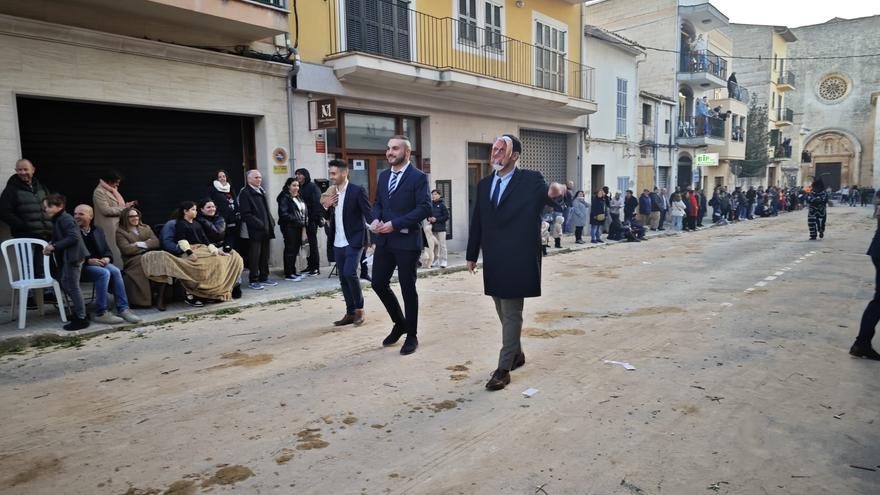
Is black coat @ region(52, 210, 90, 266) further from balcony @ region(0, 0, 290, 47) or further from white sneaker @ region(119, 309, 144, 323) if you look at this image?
balcony @ region(0, 0, 290, 47)

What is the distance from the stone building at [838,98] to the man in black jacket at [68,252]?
194 feet

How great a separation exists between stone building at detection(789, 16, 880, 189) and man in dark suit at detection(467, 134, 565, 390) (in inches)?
2258

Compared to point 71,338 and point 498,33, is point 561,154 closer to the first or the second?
point 498,33

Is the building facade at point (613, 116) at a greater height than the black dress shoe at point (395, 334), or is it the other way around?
the building facade at point (613, 116)

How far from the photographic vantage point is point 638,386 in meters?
4.54

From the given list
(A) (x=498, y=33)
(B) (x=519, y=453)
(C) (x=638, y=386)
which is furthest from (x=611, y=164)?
(B) (x=519, y=453)

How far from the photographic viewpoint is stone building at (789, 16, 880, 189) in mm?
50062

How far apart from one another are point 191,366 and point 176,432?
1587 mm

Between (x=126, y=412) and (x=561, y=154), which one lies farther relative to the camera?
(x=561, y=154)

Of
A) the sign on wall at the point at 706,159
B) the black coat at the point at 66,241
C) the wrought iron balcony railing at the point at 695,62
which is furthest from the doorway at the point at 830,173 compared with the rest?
the black coat at the point at 66,241

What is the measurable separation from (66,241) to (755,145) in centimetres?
4194

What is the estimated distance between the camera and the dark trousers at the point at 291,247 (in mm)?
10086

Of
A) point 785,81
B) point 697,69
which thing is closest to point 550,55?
point 697,69

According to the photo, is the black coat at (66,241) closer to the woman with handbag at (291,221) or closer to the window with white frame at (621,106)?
the woman with handbag at (291,221)
